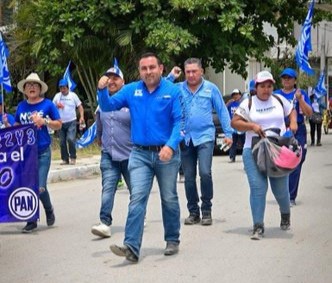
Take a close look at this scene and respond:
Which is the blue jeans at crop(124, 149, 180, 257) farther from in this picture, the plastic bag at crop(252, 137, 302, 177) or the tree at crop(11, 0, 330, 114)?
the tree at crop(11, 0, 330, 114)

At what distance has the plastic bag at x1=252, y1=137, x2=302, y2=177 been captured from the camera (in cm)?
788

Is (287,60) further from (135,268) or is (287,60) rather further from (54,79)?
(135,268)

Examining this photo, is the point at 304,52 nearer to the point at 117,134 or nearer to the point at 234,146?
the point at 117,134

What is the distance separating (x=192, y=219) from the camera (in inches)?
351

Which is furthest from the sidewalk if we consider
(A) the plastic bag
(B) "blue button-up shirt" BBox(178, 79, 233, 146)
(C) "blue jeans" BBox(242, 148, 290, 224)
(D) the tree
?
(A) the plastic bag

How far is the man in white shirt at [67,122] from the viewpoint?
15836 mm

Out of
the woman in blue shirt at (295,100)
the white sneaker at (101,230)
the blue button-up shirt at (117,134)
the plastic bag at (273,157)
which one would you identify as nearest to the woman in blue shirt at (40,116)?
the blue button-up shirt at (117,134)

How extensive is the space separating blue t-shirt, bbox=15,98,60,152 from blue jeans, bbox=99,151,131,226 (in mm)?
767

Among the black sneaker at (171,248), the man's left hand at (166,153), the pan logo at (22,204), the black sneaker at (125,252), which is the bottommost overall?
the black sneaker at (171,248)

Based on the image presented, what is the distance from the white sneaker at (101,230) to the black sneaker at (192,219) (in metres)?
1.07

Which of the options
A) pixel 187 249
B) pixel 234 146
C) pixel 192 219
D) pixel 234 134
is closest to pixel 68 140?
pixel 234 146

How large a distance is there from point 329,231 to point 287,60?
24.2 meters

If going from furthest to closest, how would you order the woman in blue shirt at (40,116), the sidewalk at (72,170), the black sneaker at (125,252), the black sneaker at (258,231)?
1. the sidewalk at (72,170)
2. the woman in blue shirt at (40,116)
3. the black sneaker at (258,231)
4. the black sneaker at (125,252)

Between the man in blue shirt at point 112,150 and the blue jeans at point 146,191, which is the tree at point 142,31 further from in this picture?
the blue jeans at point 146,191
